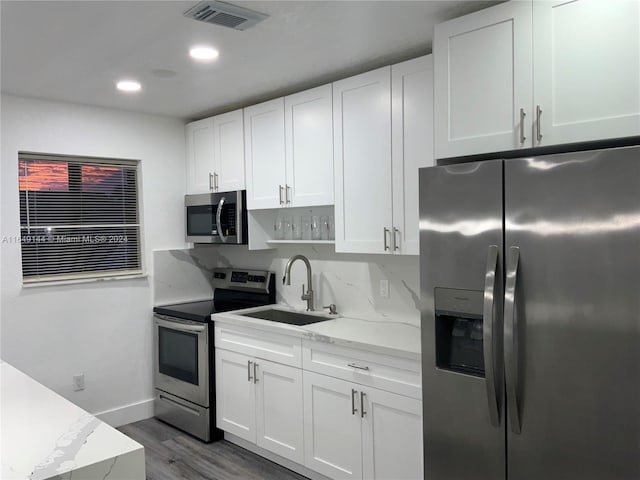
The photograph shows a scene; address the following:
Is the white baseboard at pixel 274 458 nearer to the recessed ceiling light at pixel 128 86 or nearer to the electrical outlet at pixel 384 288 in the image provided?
the electrical outlet at pixel 384 288

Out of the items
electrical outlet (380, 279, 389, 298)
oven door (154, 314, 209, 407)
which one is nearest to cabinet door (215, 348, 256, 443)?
oven door (154, 314, 209, 407)

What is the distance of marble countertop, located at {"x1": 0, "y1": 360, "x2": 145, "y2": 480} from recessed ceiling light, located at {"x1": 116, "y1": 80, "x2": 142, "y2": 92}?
220 centimetres

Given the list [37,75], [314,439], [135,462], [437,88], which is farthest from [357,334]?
[37,75]

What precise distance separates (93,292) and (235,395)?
4.42 feet

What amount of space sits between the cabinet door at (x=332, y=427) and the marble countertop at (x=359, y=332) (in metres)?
0.23

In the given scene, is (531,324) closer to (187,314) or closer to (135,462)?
(135,462)

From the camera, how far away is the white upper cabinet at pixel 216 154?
393 centimetres

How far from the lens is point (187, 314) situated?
391 centimetres

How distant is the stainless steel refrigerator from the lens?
5.72ft

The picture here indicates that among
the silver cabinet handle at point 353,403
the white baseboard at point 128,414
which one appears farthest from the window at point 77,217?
the silver cabinet handle at point 353,403

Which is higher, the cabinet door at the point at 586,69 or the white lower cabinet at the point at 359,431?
the cabinet door at the point at 586,69

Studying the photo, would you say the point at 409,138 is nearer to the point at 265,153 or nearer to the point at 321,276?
the point at 265,153

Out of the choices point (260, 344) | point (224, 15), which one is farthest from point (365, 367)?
point (224, 15)

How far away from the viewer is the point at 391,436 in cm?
266
